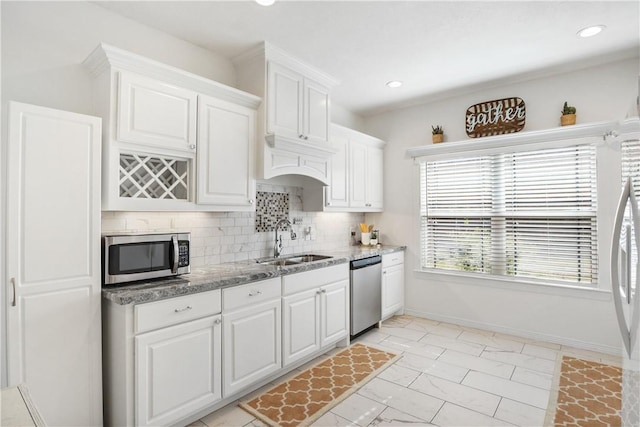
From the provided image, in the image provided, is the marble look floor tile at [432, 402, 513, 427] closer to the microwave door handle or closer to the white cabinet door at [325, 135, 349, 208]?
the microwave door handle

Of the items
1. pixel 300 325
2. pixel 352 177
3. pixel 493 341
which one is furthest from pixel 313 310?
pixel 493 341

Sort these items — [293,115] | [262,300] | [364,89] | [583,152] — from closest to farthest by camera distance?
[262,300] → [293,115] → [583,152] → [364,89]

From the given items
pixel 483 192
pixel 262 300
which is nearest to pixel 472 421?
pixel 262 300

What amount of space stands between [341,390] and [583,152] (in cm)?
319

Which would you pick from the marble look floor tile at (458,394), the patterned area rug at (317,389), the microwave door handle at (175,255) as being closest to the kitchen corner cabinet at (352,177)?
the patterned area rug at (317,389)

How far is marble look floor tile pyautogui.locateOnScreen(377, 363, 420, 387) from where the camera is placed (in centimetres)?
279

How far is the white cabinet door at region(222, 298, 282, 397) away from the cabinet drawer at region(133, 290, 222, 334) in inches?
6.0

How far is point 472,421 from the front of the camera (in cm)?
226

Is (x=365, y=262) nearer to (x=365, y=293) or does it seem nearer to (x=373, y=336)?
(x=365, y=293)

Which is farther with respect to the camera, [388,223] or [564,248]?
[388,223]

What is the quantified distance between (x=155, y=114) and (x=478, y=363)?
330 cm

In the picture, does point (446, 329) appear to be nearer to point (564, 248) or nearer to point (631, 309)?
point (564, 248)

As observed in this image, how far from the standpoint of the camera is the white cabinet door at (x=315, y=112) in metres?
3.27

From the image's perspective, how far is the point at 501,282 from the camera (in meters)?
3.89
